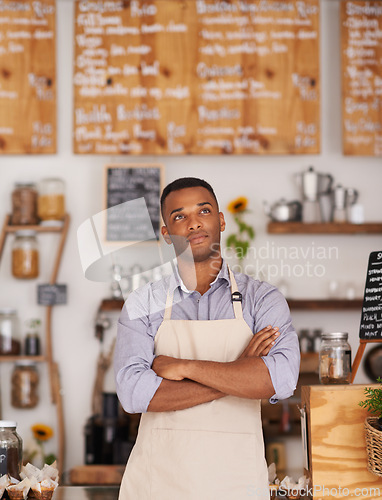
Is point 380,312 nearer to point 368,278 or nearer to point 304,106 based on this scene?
point 368,278

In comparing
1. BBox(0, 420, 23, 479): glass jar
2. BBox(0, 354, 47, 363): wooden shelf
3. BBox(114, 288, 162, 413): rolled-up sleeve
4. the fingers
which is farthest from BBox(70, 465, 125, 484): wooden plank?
the fingers

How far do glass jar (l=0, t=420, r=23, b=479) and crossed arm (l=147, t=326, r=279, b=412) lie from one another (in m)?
0.45

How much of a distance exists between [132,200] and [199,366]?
6.13ft

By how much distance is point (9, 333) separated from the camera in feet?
10.8

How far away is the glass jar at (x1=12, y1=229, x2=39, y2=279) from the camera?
130 inches

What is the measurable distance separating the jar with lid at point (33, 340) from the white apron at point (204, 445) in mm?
1749

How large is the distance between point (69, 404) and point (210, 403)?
1.96m

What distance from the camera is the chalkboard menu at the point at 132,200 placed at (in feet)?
10.7

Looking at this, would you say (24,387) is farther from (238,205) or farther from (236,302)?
(236,302)

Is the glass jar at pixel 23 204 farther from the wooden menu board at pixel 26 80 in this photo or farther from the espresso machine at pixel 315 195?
the espresso machine at pixel 315 195

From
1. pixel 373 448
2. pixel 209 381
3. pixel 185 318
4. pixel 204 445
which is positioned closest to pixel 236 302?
pixel 185 318

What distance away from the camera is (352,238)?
134 inches

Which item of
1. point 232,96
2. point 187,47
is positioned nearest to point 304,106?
point 232,96

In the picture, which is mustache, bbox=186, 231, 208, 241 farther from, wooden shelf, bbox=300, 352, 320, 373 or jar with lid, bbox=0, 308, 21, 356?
jar with lid, bbox=0, 308, 21, 356
